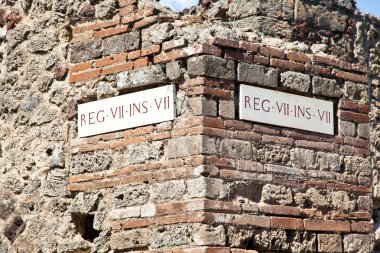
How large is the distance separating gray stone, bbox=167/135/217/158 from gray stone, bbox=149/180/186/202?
0.20 metres

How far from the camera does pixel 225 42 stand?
7234 millimetres

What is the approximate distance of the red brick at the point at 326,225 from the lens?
741cm

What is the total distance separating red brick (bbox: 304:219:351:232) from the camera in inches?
292

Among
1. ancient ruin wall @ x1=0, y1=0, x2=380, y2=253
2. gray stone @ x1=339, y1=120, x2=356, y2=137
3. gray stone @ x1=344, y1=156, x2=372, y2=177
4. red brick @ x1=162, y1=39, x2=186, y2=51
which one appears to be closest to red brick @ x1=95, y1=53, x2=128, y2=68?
ancient ruin wall @ x1=0, y1=0, x2=380, y2=253

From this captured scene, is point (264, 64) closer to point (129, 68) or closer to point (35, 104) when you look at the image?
point (129, 68)

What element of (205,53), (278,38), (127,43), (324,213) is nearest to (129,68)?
(127,43)

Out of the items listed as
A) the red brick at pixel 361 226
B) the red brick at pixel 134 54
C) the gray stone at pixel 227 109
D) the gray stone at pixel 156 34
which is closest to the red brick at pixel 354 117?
the red brick at pixel 361 226

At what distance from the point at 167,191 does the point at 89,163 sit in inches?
31.5

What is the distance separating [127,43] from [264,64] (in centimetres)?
102

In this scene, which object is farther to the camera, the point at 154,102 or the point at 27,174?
the point at 27,174

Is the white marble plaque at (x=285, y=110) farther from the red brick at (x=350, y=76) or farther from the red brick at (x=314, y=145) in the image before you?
the red brick at (x=350, y=76)

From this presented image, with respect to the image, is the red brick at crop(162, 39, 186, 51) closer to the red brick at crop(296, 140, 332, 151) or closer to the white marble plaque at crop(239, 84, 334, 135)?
the white marble plaque at crop(239, 84, 334, 135)

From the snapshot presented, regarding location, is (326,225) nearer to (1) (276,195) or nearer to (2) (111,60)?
(1) (276,195)

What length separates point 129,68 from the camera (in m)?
7.52
